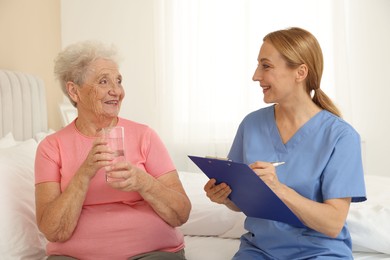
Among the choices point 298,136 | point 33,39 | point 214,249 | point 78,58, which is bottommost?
point 214,249

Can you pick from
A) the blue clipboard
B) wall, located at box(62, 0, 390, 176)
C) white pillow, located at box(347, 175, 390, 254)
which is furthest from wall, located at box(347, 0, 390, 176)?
the blue clipboard

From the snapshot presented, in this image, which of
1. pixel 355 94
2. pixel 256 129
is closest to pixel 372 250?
pixel 256 129

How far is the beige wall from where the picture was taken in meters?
3.06

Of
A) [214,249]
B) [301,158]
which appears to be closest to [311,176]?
[301,158]

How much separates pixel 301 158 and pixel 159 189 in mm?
464

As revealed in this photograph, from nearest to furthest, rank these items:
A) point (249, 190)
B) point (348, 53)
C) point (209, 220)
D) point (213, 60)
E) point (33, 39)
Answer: point (249, 190) < point (209, 220) < point (33, 39) < point (348, 53) < point (213, 60)

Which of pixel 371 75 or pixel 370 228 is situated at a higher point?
pixel 371 75

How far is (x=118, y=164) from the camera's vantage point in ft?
5.19

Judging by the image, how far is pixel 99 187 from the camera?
179cm

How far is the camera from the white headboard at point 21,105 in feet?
9.27

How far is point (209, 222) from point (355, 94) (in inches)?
87.6

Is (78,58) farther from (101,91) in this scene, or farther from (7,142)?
(7,142)

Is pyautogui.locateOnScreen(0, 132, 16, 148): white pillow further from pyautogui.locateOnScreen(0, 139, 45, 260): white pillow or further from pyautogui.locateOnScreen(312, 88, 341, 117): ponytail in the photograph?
pyautogui.locateOnScreen(312, 88, 341, 117): ponytail

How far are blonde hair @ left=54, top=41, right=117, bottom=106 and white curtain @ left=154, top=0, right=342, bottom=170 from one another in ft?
7.34
